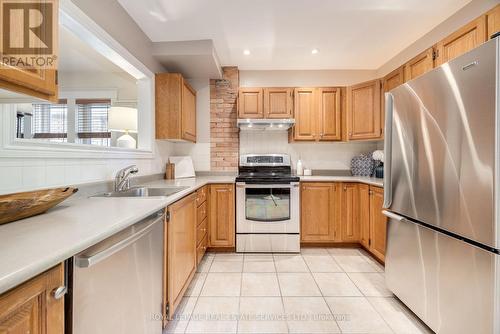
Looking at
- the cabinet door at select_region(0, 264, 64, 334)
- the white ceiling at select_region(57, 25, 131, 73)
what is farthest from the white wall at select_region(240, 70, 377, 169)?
the cabinet door at select_region(0, 264, 64, 334)

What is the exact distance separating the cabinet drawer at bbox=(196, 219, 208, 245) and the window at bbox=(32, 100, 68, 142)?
1.83 meters

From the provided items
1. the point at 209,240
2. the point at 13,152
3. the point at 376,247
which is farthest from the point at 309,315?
the point at 13,152

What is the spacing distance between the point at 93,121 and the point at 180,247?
2844 millimetres

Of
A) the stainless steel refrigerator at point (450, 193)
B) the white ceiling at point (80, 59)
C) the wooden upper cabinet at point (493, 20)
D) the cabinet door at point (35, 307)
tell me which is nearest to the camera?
the cabinet door at point (35, 307)

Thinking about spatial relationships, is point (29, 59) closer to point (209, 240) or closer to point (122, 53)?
point (122, 53)

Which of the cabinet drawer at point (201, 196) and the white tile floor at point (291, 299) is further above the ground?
the cabinet drawer at point (201, 196)

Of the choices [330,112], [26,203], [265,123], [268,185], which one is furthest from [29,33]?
[330,112]

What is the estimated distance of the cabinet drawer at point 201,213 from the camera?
239 cm

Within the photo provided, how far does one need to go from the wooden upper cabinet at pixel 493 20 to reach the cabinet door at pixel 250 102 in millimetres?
2231

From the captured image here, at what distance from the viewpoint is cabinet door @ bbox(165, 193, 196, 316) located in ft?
5.04

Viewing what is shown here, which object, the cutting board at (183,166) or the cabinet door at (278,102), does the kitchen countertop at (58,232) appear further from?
the cabinet door at (278,102)

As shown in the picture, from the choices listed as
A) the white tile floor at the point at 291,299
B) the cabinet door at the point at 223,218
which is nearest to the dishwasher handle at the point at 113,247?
the white tile floor at the point at 291,299

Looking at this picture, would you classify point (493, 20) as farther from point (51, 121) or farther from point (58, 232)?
point (51, 121)

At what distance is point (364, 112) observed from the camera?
3023mm
